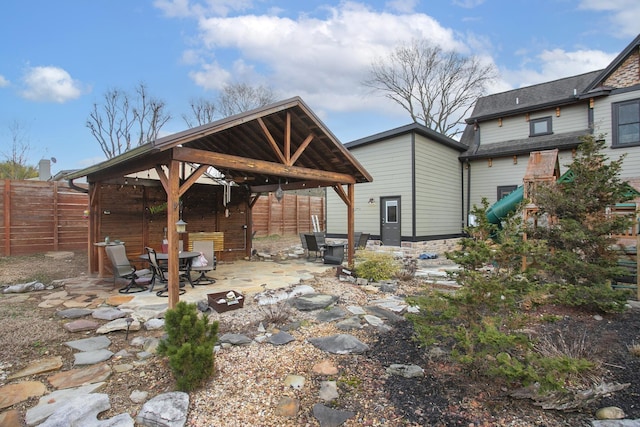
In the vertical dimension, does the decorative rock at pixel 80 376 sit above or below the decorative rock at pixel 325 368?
below

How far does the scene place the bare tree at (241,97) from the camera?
2388cm

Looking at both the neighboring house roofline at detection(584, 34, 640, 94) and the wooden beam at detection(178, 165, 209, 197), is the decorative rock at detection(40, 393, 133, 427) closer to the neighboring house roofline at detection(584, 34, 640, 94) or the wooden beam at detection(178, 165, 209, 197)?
the wooden beam at detection(178, 165, 209, 197)

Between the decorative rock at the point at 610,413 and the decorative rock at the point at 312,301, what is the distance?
333 centimetres

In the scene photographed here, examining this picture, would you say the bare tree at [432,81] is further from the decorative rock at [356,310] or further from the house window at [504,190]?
the decorative rock at [356,310]

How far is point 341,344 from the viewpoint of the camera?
372cm

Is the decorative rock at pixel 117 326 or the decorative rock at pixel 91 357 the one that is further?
the decorative rock at pixel 117 326

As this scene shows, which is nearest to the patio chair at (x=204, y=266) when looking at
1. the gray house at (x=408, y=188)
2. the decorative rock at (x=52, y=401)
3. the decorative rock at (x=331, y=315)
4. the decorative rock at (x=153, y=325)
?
the decorative rock at (x=153, y=325)

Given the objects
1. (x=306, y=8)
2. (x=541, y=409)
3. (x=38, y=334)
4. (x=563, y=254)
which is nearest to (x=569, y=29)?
(x=306, y=8)

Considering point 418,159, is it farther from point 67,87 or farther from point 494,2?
point 67,87

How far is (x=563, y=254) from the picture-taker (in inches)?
202

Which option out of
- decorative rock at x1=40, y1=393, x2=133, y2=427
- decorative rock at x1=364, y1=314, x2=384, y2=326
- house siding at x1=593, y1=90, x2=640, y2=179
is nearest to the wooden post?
decorative rock at x1=40, y1=393, x2=133, y2=427

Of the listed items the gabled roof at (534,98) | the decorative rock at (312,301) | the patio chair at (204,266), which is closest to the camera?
the decorative rock at (312,301)

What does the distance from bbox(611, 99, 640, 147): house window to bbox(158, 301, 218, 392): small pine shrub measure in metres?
12.7

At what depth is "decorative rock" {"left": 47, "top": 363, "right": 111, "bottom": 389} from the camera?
296 cm
